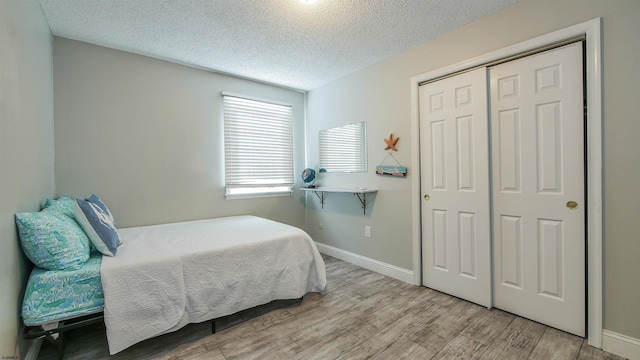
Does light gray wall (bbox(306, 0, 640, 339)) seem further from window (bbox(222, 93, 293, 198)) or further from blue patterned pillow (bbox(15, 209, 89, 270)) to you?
blue patterned pillow (bbox(15, 209, 89, 270))

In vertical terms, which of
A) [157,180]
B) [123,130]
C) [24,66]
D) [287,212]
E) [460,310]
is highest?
[24,66]

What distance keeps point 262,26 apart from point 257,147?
5.53 ft

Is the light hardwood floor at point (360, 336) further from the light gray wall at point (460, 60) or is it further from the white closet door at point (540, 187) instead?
the light gray wall at point (460, 60)

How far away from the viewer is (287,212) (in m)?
4.09

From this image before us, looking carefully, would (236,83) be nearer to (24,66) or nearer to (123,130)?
(123,130)

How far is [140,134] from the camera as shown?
2.92 m

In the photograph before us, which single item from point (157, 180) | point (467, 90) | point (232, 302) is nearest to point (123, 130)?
point (157, 180)

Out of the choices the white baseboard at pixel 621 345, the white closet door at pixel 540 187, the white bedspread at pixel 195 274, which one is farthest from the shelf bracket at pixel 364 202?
the white baseboard at pixel 621 345

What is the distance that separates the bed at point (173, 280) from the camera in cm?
157

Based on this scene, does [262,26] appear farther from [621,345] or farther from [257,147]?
[621,345]

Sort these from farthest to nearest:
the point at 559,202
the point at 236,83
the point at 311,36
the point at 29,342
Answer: the point at 236,83 → the point at 311,36 → the point at 559,202 → the point at 29,342

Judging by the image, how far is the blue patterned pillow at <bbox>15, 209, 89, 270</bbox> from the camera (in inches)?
59.9

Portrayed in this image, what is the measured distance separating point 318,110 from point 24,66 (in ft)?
9.79

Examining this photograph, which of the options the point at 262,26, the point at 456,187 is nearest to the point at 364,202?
the point at 456,187
